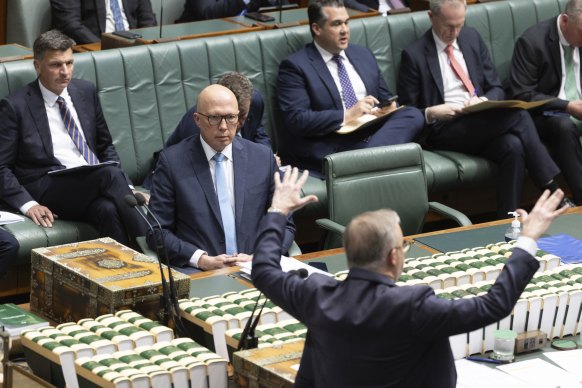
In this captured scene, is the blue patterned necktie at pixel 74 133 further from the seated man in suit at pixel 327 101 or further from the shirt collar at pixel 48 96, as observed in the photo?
the seated man in suit at pixel 327 101

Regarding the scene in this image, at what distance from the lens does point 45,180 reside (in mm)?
5805

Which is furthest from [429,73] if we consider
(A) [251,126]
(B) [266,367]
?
(B) [266,367]

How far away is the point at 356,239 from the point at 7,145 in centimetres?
310

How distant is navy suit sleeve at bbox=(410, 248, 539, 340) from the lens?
3.02 m

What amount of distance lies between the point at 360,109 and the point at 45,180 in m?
1.69

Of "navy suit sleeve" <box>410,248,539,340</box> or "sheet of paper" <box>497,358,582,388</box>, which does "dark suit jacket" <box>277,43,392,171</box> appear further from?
"navy suit sleeve" <box>410,248,539,340</box>

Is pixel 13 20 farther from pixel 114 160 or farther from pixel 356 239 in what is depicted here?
pixel 356 239

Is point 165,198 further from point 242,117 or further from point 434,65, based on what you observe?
point 434,65

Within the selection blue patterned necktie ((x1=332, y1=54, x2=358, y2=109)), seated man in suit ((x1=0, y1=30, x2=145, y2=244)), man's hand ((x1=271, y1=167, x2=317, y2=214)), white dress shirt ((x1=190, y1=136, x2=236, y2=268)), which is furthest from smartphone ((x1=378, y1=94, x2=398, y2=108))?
man's hand ((x1=271, y1=167, x2=317, y2=214))

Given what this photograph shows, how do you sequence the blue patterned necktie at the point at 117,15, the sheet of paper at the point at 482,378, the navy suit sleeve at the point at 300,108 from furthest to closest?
the blue patterned necktie at the point at 117,15 → the navy suit sleeve at the point at 300,108 → the sheet of paper at the point at 482,378

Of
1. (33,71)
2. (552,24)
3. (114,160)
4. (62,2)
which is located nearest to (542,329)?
(114,160)

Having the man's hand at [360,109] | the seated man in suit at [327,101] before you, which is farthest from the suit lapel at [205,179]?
the man's hand at [360,109]

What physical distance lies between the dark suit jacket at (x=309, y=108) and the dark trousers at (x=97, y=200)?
111 centimetres

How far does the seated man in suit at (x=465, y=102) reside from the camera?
6.69 meters
